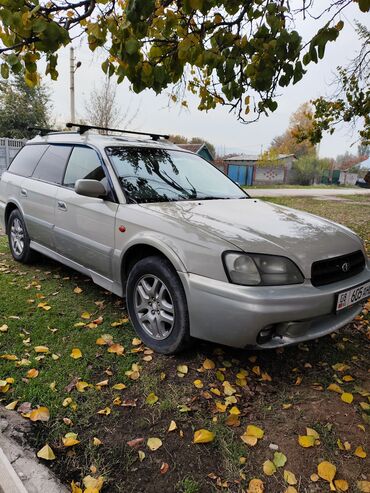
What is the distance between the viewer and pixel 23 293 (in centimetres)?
404

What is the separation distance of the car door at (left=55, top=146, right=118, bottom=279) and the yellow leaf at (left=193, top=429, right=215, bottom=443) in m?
1.65

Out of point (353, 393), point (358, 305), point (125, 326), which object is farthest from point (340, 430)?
point (125, 326)

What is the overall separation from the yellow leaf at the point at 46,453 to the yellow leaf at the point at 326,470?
1363 millimetres

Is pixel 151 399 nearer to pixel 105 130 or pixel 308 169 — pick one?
pixel 105 130

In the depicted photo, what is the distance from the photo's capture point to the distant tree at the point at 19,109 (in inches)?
1020

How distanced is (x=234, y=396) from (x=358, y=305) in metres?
1.28

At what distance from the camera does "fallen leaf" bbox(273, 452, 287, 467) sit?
76.7 inches

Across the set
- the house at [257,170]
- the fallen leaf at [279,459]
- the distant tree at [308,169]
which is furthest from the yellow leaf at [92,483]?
the distant tree at [308,169]

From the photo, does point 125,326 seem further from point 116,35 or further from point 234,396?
point 116,35

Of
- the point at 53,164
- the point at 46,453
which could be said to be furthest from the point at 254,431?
the point at 53,164

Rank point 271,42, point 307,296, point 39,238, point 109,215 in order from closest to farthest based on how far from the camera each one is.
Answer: point 307,296 < point 271,42 < point 109,215 < point 39,238

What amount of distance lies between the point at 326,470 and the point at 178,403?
2.99ft

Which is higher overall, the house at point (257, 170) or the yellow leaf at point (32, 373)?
the house at point (257, 170)

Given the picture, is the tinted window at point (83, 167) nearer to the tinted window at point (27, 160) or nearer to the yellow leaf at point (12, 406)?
the tinted window at point (27, 160)
